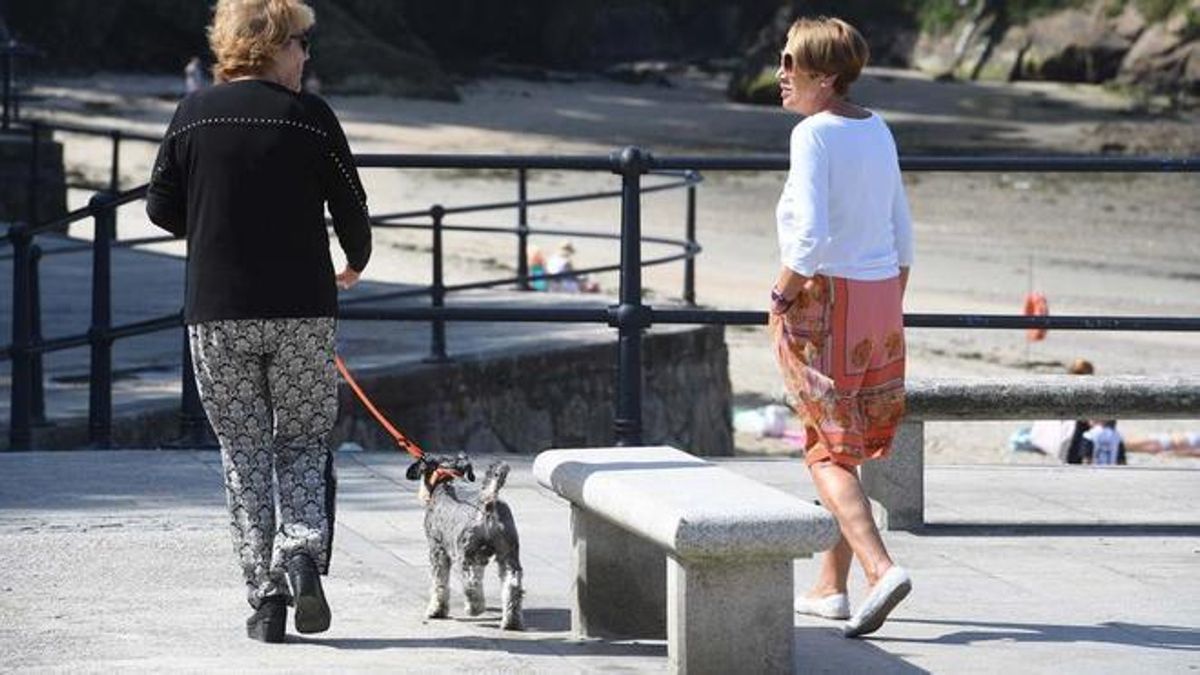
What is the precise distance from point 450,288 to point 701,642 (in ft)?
28.3

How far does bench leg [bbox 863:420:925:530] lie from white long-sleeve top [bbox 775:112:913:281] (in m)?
1.74

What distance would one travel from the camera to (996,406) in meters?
8.60

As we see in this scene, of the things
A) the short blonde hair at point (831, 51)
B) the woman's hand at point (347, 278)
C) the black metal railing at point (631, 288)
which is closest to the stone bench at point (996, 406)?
the black metal railing at point (631, 288)

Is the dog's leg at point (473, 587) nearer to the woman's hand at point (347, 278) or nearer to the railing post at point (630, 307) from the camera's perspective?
the woman's hand at point (347, 278)

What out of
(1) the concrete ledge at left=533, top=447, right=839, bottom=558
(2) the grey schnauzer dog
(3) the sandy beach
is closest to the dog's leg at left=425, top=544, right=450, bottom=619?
(2) the grey schnauzer dog

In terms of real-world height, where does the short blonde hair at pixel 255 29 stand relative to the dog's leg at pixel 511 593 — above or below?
above

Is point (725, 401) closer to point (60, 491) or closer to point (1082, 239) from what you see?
point (60, 491)

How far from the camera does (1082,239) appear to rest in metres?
32.5

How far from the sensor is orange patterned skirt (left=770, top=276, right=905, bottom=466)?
677 cm

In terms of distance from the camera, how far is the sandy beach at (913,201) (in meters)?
23.2

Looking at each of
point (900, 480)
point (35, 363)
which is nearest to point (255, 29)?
point (900, 480)

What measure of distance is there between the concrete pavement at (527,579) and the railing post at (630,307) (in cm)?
43

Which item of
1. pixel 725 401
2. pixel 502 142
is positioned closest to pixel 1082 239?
pixel 502 142

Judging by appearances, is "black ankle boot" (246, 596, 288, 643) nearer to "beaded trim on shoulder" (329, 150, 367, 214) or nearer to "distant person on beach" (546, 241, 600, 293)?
"beaded trim on shoulder" (329, 150, 367, 214)
